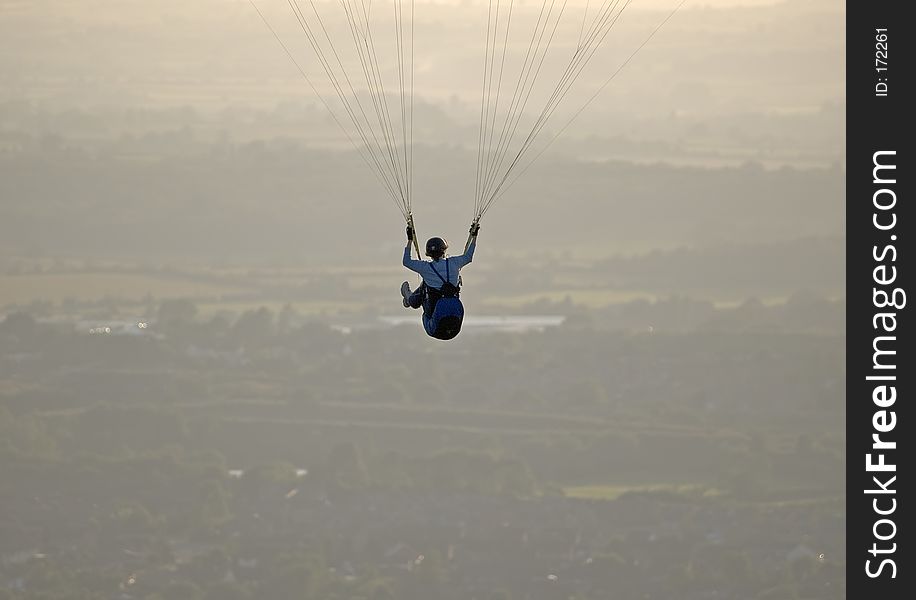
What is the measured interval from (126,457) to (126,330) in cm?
3326

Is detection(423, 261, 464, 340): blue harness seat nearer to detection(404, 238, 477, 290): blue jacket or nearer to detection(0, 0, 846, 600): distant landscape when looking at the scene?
detection(404, 238, 477, 290): blue jacket

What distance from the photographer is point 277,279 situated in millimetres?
178625

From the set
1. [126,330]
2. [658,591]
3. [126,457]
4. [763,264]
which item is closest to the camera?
[658,591]

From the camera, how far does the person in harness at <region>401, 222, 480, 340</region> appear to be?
23.9 meters

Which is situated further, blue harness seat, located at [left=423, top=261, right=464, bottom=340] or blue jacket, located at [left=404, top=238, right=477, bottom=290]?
blue jacket, located at [left=404, top=238, right=477, bottom=290]

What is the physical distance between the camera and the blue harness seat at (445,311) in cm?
2392

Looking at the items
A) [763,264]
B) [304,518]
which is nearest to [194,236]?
[763,264]

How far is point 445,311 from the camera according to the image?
78.5 ft

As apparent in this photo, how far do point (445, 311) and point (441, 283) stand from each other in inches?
17.0

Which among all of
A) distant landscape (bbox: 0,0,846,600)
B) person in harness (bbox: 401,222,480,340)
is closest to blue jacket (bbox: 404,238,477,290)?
person in harness (bbox: 401,222,480,340)

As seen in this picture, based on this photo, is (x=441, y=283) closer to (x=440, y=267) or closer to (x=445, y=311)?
(x=440, y=267)

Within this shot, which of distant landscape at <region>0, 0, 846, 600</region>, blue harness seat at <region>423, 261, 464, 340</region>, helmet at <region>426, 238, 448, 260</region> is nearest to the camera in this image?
blue harness seat at <region>423, 261, 464, 340</region>

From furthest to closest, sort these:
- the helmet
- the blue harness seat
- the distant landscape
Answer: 1. the distant landscape
2. the helmet
3. the blue harness seat

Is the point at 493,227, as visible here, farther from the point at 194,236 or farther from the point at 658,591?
the point at 658,591
